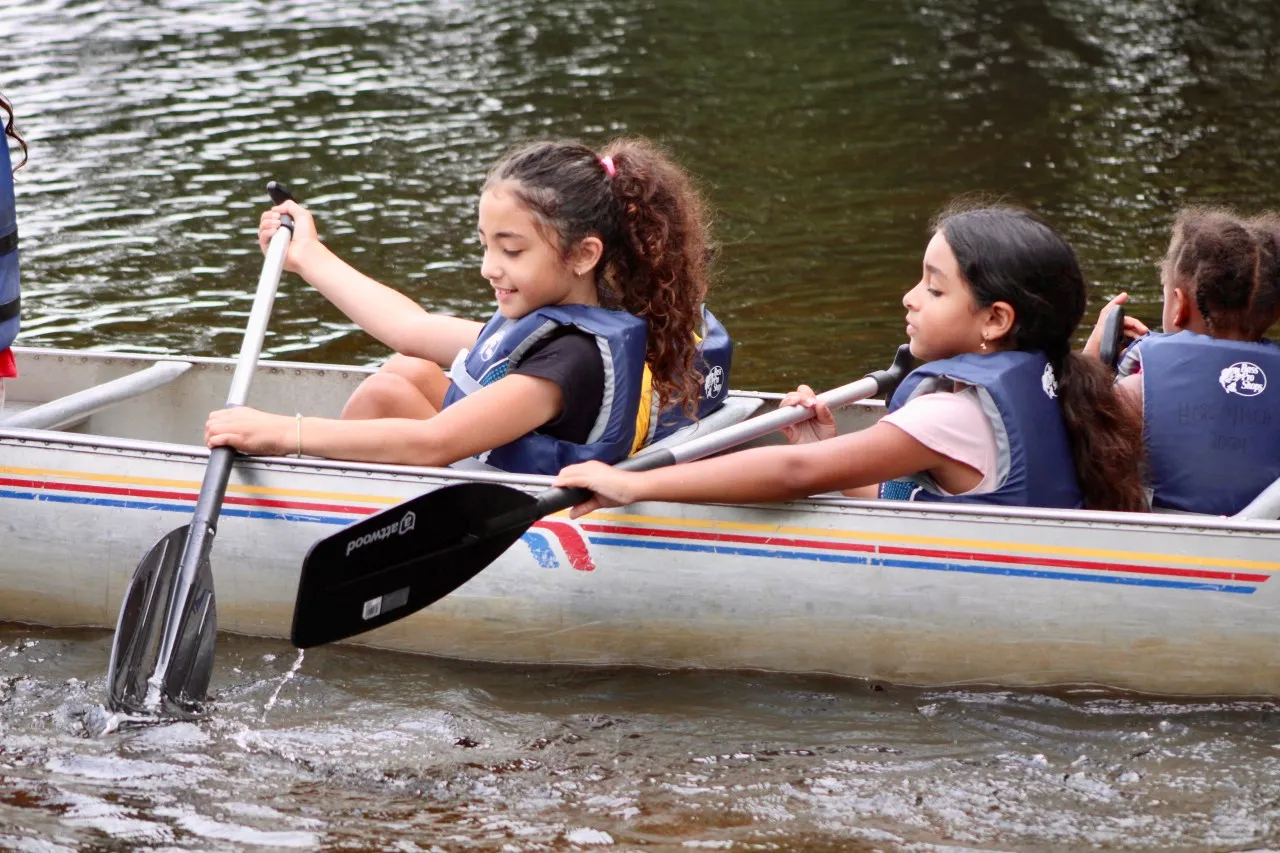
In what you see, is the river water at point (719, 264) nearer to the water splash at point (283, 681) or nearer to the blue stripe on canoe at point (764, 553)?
the water splash at point (283, 681)

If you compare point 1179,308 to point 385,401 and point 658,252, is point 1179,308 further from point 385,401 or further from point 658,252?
point 385,401

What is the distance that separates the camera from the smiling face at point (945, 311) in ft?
10.6

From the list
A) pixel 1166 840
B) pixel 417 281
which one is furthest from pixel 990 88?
pixel 1166 840

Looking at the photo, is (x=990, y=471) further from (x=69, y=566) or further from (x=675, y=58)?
(x=675, y=58)

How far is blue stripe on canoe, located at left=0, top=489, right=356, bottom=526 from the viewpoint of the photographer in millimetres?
3578

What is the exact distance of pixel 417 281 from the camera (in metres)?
7.32

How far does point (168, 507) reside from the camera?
12.1ft

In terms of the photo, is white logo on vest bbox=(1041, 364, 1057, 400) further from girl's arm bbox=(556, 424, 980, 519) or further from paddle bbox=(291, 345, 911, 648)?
paddle bbox=(291, 345, 911, 648)

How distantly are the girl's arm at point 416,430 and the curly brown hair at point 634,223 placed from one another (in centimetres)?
30

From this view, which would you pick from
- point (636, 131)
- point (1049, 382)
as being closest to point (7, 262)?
point (1049, 382)

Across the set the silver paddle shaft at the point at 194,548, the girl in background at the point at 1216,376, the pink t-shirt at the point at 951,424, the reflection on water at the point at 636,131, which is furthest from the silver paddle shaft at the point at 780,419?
the reflection on water at the point at 636,131

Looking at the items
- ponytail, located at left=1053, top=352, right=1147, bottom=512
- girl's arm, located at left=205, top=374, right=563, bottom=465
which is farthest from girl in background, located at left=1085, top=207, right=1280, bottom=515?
girl's arm, located at left=205, top=374, right=563, bottom=465

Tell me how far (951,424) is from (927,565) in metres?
0.33

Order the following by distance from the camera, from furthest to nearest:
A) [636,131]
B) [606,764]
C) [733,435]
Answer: [636,131] < [733,435] < [606,764]
